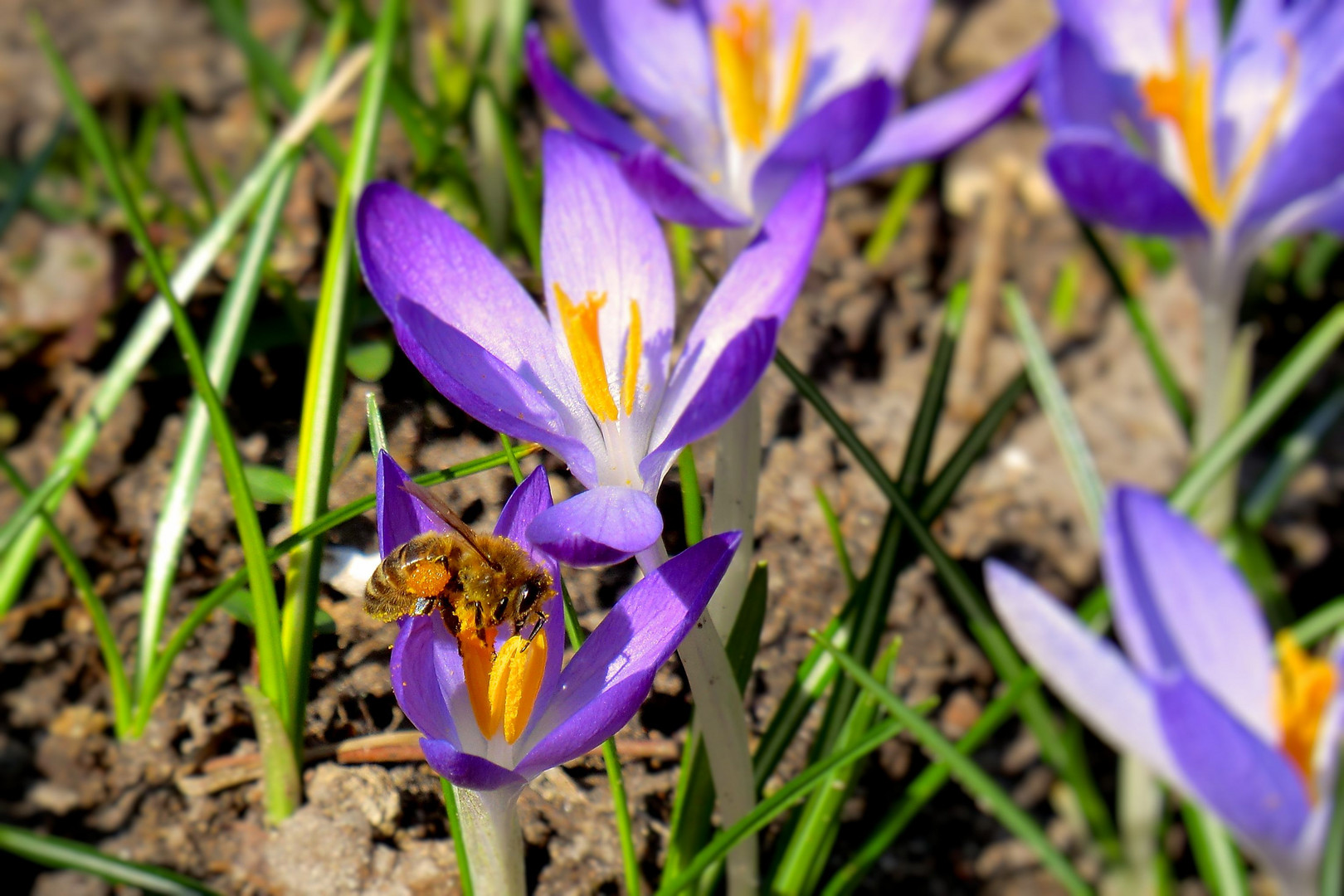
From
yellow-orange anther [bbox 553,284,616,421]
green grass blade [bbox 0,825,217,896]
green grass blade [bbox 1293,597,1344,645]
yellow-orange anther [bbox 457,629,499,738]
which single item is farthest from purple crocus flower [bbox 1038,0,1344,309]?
green grass blade [bbox 0,825,217,896]

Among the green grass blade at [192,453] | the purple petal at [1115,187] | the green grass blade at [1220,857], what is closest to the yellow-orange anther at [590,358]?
the green grass blade at [192,453]

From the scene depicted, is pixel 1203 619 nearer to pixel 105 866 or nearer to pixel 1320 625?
pixel 1320 625

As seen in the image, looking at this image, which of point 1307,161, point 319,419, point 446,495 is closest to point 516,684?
point 446,495

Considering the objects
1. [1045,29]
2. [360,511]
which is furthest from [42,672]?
[1045,29]

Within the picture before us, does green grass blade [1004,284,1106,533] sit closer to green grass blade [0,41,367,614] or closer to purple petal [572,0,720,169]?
purple petal [572,0,720,169]

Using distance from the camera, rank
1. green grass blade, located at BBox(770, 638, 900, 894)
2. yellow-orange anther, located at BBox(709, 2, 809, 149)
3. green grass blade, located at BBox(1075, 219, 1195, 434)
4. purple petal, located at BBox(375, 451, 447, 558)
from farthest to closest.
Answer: green grass blade, located at BBox(1075, 219, 1195, 434) → yellow-orange anther, located at BBox(709, 2, 809, 149) → green grass blade, located at BBox(770, 638, 900, 894) → purple petal, located at BBox(375, 451, 447, 558)
